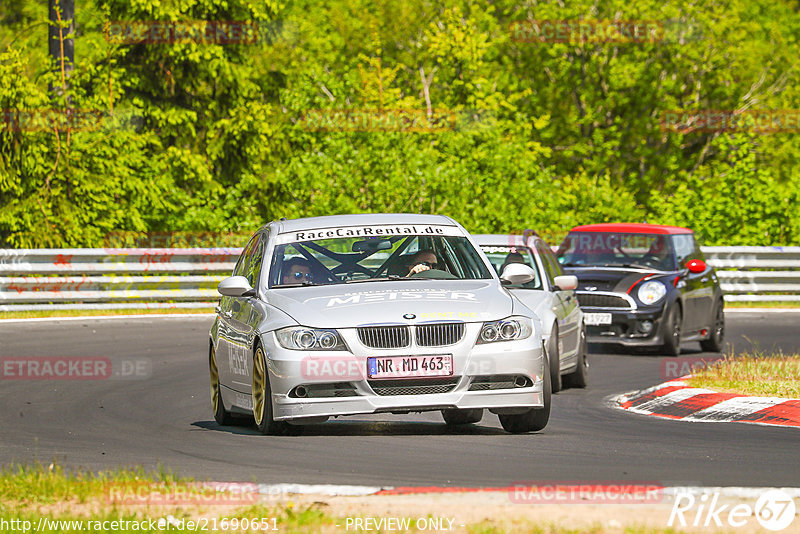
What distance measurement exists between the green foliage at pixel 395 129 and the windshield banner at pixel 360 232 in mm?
18555

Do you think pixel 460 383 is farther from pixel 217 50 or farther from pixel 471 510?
pixel 217 50

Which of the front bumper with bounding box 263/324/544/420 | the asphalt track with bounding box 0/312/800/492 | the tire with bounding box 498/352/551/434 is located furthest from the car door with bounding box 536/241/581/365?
the front bumper with bounding box 263/324/544/420

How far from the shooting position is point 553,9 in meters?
45.8

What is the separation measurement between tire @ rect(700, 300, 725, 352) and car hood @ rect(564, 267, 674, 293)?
1.21 metres

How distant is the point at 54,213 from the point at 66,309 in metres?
4.67

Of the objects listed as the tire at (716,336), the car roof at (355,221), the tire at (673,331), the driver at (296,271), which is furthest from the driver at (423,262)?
the tire at (716,336)

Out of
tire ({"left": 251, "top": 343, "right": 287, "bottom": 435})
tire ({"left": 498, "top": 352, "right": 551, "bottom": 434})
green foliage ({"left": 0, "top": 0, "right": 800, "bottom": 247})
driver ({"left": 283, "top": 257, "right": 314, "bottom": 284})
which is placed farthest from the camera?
green foliage ({"left": 0, "top": 0, "right": 800, "bottom": 247})

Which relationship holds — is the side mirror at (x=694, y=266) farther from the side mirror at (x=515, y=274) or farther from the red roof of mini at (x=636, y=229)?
the side mirror at (x=515, y=274)

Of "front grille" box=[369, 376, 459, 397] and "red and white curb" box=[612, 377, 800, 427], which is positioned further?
"red and white curb" box=[612, 377, 800, 427]

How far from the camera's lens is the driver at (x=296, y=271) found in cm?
1112

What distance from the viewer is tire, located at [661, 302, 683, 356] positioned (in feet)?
62.0

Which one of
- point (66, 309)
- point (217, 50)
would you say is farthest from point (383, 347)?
point (217, 50)

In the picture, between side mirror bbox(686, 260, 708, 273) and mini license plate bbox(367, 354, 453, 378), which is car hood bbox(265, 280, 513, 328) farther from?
side mirror bbox(686, 260, 708, 273)

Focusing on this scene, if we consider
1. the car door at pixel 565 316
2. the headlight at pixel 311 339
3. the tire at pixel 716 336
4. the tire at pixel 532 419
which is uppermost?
the headlight at pixel 311 339
